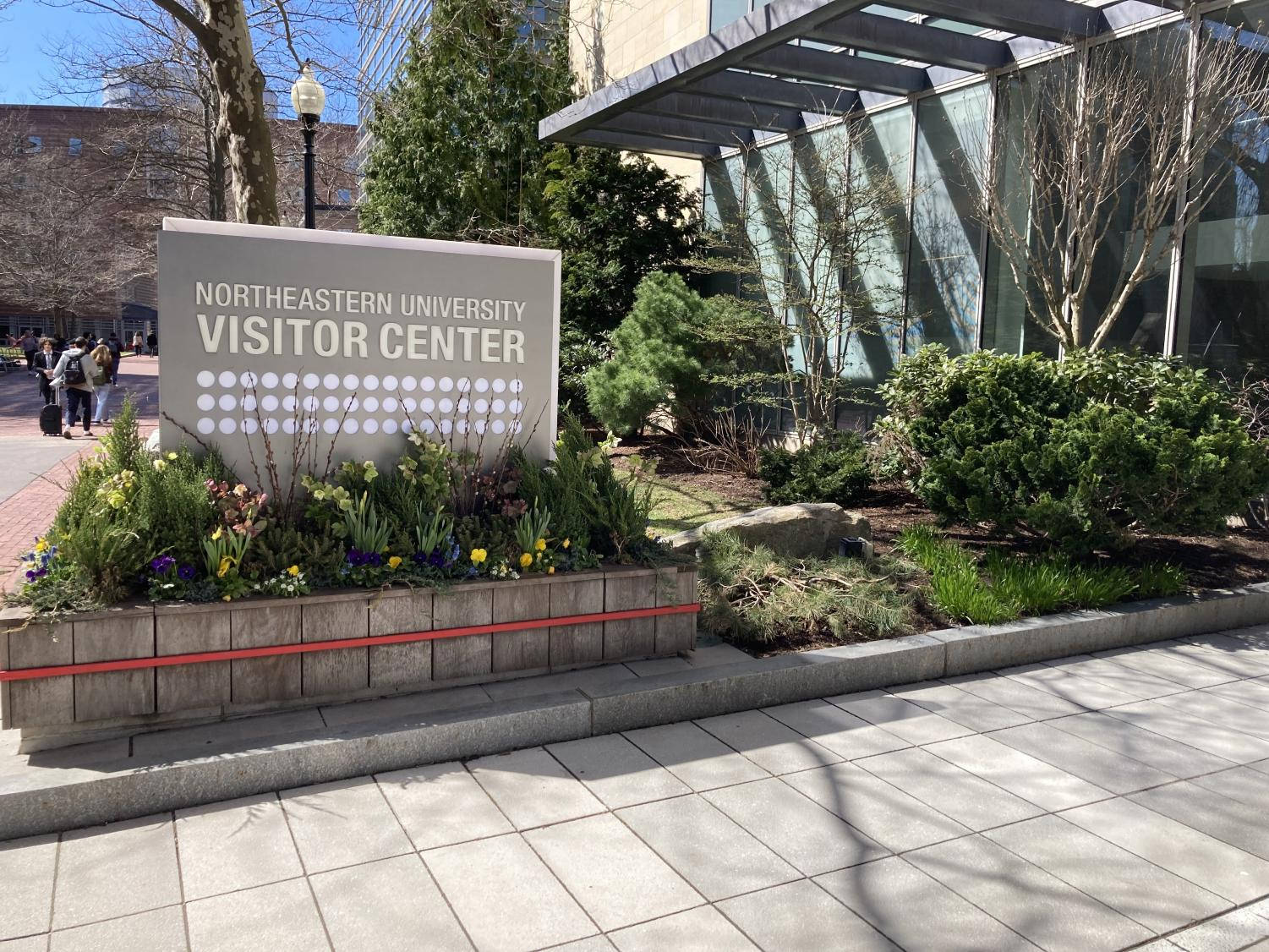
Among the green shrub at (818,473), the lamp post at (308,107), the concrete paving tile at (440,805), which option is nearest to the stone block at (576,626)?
the concrete paving tile at (440,805)

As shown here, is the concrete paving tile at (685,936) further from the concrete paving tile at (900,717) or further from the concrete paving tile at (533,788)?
the concrete paving tile at (900,717)

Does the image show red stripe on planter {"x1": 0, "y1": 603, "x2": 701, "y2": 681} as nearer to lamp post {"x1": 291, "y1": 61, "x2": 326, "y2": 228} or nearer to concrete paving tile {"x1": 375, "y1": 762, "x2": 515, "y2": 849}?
concrete paving tile {"x1": 375, "y1": 762, "x2": 515, "y2": 849}

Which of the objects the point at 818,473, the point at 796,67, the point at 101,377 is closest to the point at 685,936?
the point at 818,473

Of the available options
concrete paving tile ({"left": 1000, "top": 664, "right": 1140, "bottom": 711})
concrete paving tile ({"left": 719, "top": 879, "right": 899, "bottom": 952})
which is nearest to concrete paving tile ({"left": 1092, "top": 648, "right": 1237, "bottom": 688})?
concrete paving tile ({"left": 1000, "top": 664, "right": 1140, "bottom": 711})

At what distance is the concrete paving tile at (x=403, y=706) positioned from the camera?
4.38 meters

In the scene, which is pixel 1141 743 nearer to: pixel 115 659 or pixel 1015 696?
pixel 1015 696

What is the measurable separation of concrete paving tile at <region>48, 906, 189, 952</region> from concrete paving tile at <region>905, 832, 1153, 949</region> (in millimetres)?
2549

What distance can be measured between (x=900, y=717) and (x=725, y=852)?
1783 millimetres

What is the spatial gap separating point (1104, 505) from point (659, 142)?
10.7 metres

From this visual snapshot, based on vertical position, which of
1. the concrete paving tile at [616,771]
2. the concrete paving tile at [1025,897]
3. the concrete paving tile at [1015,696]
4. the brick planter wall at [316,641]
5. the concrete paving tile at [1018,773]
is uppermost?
the brick planter wall at [316,641]

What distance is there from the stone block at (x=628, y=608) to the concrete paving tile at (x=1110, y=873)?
2.05 metres

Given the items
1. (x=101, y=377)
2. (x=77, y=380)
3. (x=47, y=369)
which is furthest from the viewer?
(x=47, y=369)

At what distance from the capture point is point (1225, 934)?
127 inches

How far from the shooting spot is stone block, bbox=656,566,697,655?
5.29 m
